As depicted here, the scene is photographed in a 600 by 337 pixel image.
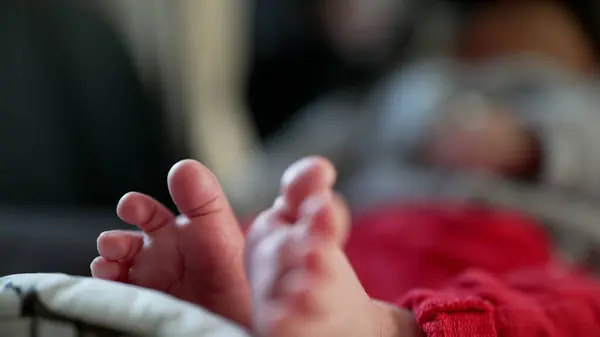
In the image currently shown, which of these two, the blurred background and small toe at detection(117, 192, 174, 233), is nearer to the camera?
small toe at detection(117, 192, 174, 233)

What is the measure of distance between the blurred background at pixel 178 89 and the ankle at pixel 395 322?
9.3 inches

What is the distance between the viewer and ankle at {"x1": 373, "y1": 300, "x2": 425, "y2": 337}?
14.8 inches

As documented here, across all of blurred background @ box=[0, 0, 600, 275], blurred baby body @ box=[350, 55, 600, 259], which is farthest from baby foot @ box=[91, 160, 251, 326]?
blurred baby body @ box=[350, 55, 600, 259]

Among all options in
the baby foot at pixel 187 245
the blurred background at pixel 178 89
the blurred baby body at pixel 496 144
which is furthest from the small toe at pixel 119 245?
the blurred baby body at pixel 496 144

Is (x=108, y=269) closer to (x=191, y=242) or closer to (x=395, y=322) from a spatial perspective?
(x=191, y=242)

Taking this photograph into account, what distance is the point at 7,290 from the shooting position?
32 cm

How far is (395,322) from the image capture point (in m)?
0.38

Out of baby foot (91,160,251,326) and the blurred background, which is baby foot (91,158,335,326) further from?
the blurred background

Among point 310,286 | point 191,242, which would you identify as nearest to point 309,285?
point 310,286

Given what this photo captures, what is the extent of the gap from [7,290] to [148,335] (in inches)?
2.6

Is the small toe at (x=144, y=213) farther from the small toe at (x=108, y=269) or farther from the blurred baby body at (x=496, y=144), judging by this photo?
the blurred baby body at (x=496, y=144)

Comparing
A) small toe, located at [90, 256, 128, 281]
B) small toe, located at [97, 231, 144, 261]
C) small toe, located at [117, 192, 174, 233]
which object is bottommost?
small toe, located at [90, 256, 128, 281]

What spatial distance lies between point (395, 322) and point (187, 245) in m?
0.12

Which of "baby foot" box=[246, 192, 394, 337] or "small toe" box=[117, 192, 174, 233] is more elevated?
"small toe" box=[117, 192, 174, 233]
